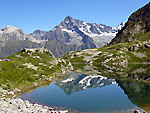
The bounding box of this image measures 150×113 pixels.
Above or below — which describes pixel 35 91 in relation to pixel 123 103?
above

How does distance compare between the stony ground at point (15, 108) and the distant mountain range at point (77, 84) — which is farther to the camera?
the distant mountain range at point (77, 84)

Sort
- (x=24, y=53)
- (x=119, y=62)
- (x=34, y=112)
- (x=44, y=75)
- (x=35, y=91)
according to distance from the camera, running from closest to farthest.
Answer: (x=34, y=112) < (x=35, y=91) < (x=44, y=75) < (x=24, y=53) < (x=119, y=62)

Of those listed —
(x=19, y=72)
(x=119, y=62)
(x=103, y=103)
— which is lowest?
(x=103, y=103)

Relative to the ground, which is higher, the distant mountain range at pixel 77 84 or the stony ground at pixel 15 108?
the distant mountain range at pixel 77 84

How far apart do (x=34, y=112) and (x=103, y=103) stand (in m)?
20.3

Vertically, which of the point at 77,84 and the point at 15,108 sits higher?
the point at 77,84

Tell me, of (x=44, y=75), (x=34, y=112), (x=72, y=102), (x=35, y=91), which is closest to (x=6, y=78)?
(x=35, y=91)

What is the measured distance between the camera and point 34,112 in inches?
1088

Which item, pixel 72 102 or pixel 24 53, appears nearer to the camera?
pixel 72 102

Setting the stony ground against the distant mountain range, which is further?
the distant mountain range

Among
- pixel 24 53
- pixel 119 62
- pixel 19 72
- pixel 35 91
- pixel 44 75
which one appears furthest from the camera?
pixel 119 62

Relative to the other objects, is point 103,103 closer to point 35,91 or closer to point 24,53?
point 35,91

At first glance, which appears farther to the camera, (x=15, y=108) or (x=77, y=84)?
(x=77, y=84)

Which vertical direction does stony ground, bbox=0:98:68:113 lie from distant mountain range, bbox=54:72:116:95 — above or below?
below
